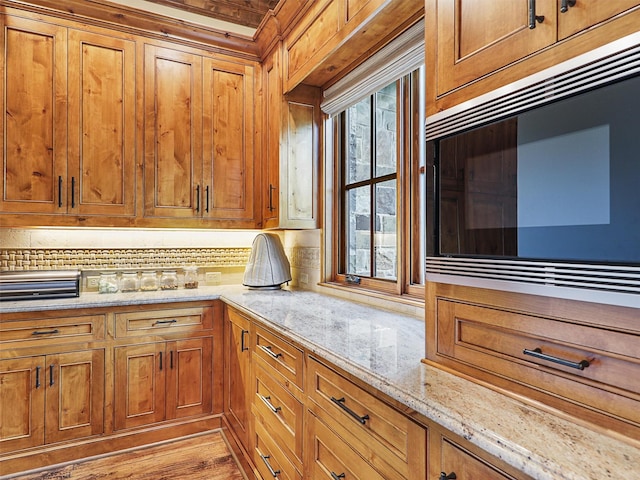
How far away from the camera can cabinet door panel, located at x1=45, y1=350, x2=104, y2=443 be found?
7.22 feet

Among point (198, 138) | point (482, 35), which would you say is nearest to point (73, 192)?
point (198, 138)

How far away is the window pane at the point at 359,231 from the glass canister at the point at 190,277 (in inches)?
45.8

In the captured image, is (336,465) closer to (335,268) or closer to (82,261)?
(335,268)

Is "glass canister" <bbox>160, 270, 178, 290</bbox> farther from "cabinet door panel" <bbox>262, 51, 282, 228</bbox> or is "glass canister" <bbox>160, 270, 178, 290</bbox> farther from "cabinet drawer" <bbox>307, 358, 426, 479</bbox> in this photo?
"cabinet drawer" <bbox>307, 358, 426, 479</bbox>

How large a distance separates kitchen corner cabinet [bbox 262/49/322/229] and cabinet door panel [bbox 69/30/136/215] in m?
0.91

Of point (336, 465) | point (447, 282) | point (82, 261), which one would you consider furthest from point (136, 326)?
point (447, 282)

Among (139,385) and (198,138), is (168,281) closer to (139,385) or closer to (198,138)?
(139,385)

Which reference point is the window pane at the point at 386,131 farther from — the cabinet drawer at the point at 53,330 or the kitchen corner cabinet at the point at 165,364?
the cabinet drawer at the point at 53,330

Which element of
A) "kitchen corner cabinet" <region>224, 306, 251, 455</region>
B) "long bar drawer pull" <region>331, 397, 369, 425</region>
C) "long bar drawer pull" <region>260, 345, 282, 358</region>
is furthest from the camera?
"kitchen corner cabinet" <region>224, 306, 251, 455</region>

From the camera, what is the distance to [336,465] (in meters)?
1.25

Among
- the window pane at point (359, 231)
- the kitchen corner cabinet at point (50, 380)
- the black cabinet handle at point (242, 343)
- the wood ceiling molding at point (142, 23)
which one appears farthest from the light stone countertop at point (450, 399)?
the wood ceiling molding at point (142, 23)

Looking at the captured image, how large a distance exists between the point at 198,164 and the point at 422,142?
5.18ft

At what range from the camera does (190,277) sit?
295cm

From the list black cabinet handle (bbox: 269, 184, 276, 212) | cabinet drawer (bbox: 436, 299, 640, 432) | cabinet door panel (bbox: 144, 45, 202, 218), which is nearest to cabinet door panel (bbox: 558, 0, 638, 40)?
cabinet drawer (bbox: 436, 299, 640, 432)
